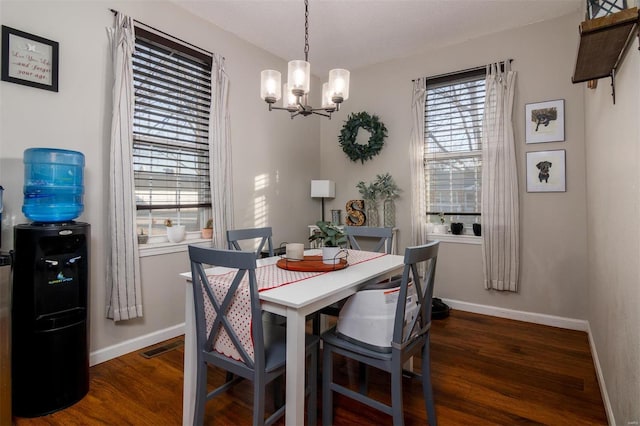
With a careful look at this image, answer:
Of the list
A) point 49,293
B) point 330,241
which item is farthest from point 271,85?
point 49,293

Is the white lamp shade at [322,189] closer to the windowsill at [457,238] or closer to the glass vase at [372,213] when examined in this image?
the glass vase at [372,213]

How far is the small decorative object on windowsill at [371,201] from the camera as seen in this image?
4.03 m

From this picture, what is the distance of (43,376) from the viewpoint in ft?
6.02

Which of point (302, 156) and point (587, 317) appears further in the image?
point (302, 156)

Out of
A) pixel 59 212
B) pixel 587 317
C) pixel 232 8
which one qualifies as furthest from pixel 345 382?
pixel 232 8

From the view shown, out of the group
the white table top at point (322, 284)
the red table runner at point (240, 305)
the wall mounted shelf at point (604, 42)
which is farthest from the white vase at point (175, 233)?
the wall mounted shelf at point (604, 42)

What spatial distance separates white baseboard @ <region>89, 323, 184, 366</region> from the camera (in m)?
2.39

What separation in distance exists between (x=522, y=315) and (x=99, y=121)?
4.00 metres

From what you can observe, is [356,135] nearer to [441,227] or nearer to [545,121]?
[441,227]

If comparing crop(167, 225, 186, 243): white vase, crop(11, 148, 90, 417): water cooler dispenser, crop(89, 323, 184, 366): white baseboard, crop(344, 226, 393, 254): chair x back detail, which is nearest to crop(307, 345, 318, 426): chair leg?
crop(344, 226, 393, 254): chair x back detail

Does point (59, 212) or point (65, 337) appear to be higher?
point (59, 212)

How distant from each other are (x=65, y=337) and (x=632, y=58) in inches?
118

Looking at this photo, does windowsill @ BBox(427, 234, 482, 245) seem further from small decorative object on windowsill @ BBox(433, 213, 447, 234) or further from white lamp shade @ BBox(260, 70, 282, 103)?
white lamp shade @ BBox(260, 70, 282, 103)

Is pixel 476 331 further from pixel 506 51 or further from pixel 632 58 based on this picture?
pixel 506 51
